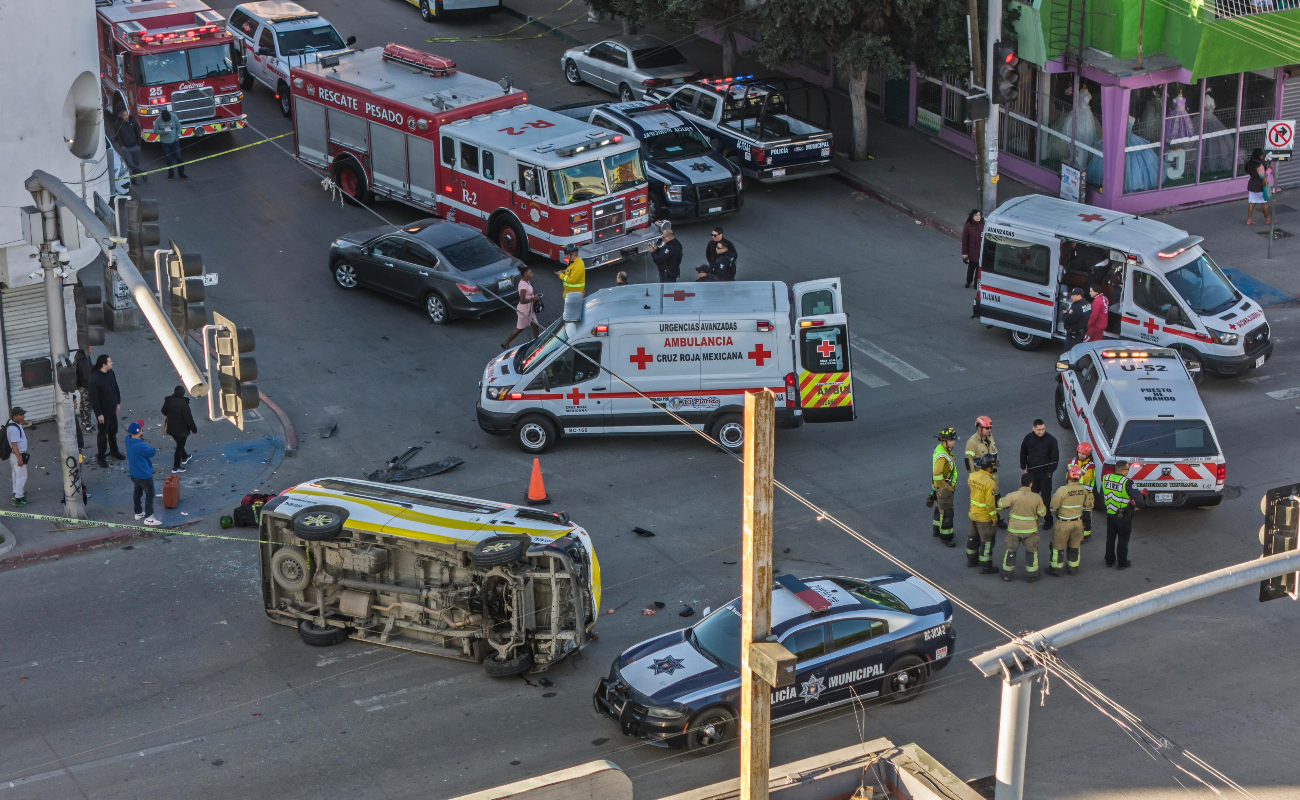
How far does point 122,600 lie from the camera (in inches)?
758

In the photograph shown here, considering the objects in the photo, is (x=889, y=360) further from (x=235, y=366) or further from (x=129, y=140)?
(x=129, y=140)

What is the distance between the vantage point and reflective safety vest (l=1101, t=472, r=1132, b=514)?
62.1 ft

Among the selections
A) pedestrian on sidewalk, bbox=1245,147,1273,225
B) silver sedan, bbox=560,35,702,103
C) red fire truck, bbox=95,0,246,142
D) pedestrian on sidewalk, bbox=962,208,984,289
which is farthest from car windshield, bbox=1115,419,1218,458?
red fire truck, bbox=95,0,246,142

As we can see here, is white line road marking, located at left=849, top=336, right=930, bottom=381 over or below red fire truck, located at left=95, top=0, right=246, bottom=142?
below

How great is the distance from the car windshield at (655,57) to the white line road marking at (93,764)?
2339 centimetres

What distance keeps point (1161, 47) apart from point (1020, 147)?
364cm

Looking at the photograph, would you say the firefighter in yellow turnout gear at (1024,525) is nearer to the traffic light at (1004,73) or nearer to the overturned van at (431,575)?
the overturned van at (431,575)

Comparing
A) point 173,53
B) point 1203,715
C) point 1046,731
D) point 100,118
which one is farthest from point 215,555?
point 173,53

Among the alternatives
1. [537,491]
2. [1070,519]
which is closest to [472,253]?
[537,491]

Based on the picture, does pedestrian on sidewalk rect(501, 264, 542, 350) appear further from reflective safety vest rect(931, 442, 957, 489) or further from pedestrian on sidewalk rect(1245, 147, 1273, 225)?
pedestrian on sidewalk rect(1245, 147, 1273, 225)

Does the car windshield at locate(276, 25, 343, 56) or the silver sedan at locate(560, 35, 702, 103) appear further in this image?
the car windshield at locate(276, 25, 343, 56)

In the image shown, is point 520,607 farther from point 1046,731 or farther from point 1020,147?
point 1020,147

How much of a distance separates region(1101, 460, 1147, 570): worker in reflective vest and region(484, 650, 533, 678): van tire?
23.7 feet

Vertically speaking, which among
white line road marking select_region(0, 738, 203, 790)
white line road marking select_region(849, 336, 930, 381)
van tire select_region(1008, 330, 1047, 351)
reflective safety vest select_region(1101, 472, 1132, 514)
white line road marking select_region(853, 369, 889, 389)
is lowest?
white line road marking select_region(0, 738, 203, 790)
